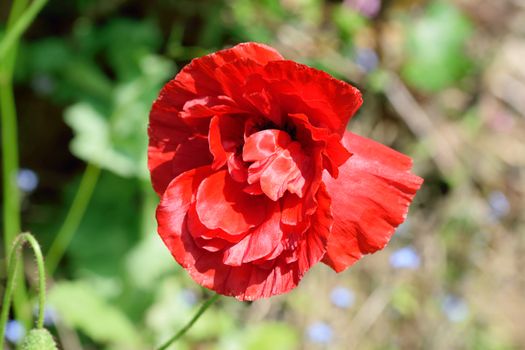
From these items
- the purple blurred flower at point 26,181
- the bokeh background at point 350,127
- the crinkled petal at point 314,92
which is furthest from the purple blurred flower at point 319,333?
the crinkled petal at point 314,92

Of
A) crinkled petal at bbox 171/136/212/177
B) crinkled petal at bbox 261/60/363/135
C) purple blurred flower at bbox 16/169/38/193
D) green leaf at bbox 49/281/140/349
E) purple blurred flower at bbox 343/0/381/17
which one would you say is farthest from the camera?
purple blurred flower at bbox 343/0/381/17

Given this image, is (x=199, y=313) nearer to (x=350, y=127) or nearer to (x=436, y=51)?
(x=350, y=127)

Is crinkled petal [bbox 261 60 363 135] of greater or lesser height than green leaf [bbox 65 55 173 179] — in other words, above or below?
above

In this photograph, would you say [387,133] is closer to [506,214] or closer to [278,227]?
[506,214]

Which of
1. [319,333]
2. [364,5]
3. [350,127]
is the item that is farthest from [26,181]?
[364,5]

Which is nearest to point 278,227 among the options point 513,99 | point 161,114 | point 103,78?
point 161,114

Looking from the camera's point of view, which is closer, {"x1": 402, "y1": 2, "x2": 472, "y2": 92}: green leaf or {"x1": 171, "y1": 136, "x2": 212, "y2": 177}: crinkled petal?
{"x1": 171, "y1": 136, "x2": 212, "y2": 177}: crinkled petal

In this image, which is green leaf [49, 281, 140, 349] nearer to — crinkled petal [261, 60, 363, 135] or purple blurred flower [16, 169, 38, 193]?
purple blurred flower [16, 169, 38, 193]

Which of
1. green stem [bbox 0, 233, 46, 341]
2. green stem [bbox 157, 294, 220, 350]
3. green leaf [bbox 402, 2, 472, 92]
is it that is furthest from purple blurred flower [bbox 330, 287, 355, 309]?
green stem [bbox 0, 233, 46, 341]
